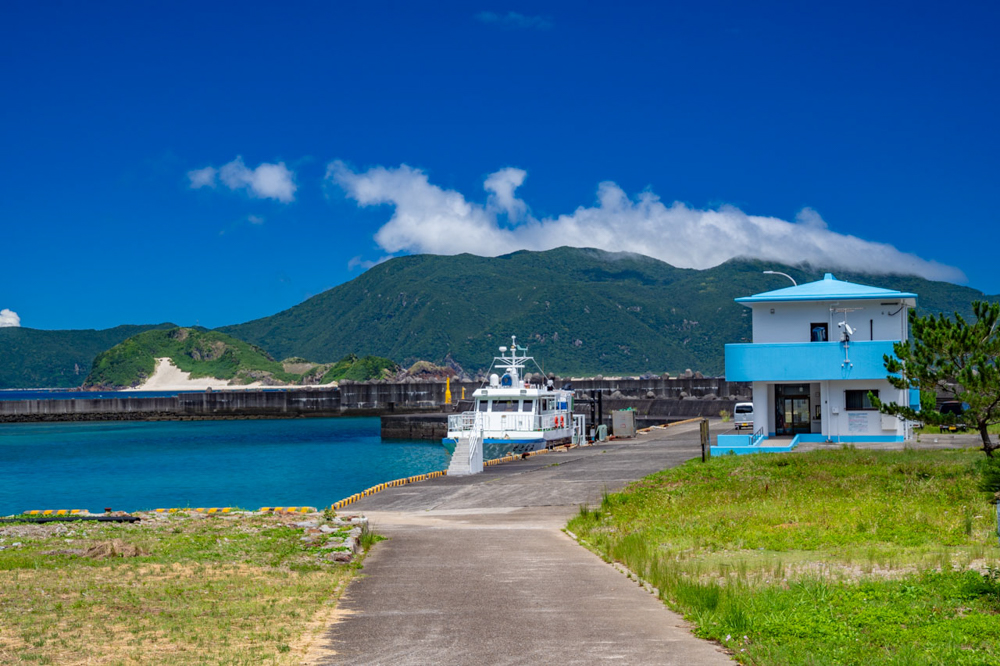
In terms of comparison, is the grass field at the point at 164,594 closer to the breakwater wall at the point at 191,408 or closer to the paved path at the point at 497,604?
the paved path at the point at 497,604

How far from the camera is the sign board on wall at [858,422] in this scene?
3906 centimetres

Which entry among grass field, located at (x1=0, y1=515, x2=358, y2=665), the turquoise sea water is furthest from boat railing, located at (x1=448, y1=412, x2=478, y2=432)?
grass field, located at (x1=0, y1=515, x2=358, y2=665)

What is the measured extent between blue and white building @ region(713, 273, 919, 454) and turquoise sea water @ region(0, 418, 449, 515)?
19.0m

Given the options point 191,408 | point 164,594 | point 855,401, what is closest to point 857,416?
point 855,401

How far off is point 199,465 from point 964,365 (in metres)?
51.2

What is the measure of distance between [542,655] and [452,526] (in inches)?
541

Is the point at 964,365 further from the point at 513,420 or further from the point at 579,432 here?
the point at 579,432

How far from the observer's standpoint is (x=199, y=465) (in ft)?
211

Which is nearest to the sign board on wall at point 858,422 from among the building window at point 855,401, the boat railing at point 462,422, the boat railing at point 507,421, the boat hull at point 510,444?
the building window at point 855,401

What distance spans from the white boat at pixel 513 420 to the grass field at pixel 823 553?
21011mm

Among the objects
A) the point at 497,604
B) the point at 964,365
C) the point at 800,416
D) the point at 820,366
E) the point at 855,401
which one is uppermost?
the point at 820,366

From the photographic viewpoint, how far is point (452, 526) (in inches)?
915

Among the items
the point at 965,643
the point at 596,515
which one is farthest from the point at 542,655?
the point at 596,515

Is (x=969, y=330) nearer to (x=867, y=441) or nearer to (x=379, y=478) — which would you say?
(x=867, y=441)
